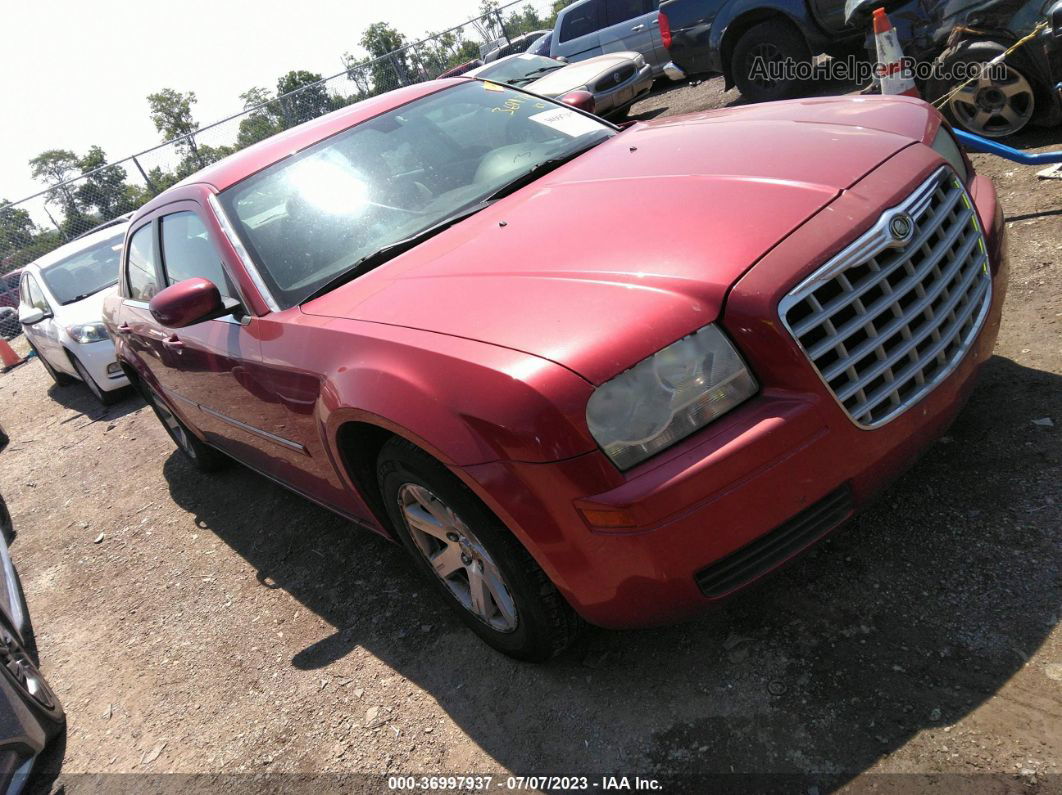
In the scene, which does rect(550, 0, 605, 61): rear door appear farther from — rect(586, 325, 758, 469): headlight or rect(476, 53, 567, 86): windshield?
rect(586, 325, 758, 469): headlight

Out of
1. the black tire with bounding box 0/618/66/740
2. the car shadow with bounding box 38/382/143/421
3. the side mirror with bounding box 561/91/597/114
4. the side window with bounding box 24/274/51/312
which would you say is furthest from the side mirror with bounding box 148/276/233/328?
the side window with bounding box 24/274/51/312

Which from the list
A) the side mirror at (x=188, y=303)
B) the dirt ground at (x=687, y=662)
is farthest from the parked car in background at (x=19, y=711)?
the side mirror at (x=188, y=303)

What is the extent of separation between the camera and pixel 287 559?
4102 millimetres

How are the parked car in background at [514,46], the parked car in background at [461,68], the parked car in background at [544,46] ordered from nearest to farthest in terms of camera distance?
the parked car in background at [544,46] → the parked car in background at [461,68] → the parked car in background at [514,46]

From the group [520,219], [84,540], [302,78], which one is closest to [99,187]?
[84,540]

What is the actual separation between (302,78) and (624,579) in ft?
238

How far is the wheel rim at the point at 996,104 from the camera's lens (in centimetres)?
487

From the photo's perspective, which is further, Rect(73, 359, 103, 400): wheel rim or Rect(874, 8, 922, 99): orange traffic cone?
Rect(73, 359, 103, 400): wheel rim

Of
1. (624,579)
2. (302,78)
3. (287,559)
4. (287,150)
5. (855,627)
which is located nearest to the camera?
(624,579)

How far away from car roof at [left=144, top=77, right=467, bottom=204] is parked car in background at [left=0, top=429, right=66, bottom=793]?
2021mm

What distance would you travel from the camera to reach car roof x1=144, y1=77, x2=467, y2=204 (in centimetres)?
353

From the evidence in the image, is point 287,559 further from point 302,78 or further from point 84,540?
point 302,78

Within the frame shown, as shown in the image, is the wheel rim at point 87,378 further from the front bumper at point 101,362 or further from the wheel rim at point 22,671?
the wheel rim at point 22,671

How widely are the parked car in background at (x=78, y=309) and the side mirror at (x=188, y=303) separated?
18.3 ft
